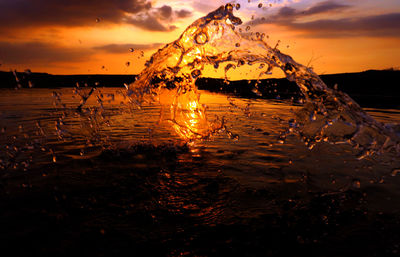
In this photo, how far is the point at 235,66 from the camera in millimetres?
6824

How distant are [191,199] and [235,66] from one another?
4328 millimetres

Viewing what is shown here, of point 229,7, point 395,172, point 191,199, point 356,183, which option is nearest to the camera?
point 191,199

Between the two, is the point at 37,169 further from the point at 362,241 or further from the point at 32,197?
the point at 362,241

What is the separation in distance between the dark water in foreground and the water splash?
0.77 meters

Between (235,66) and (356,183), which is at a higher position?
Answer: (235,66)

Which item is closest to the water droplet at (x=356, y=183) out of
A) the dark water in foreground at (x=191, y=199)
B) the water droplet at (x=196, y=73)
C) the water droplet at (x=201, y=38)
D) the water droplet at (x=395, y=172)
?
the dark water in foreground at (x=191, y=199)

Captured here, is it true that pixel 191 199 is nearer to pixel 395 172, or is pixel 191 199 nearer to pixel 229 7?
pixel 395 172

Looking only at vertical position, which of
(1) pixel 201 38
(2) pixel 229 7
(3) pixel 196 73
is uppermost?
(2) pixel 229 7

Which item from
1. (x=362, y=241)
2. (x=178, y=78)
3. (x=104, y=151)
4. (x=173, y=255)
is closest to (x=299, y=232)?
(x=362, y=241)

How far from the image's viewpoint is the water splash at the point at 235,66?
5477 mm

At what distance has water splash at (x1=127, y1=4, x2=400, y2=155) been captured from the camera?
548 centimetres

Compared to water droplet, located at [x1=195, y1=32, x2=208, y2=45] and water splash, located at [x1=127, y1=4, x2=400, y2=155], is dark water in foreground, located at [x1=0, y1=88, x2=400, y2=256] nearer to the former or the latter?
water splash, located at [x1=127, y1=4, x2=400, y2=155]

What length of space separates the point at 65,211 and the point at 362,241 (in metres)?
3.29

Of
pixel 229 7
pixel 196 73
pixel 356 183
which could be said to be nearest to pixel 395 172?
pixel 356 183
